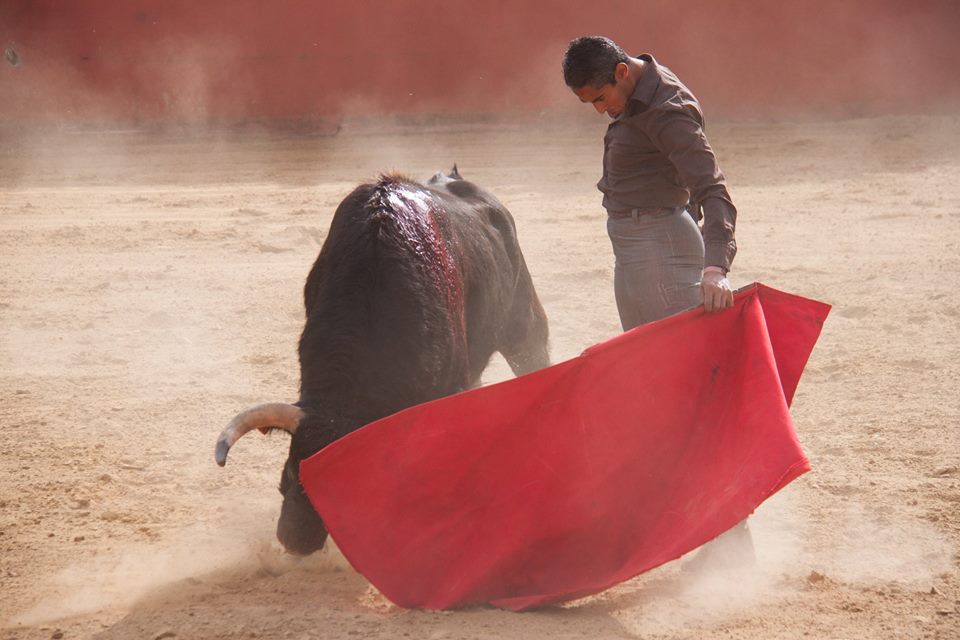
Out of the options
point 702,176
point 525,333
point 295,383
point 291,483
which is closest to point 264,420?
point 291,483

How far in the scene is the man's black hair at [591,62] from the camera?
3439 mm

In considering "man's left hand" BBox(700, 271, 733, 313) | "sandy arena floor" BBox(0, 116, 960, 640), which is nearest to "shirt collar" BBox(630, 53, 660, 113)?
"man's left hand" BBox(700, 271, 733, 313)

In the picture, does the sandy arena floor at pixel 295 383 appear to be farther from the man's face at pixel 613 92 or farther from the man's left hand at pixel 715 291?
the man's face at pixel 613 92

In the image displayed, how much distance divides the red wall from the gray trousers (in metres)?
10.8

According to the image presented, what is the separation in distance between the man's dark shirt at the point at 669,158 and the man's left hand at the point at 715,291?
4 cm

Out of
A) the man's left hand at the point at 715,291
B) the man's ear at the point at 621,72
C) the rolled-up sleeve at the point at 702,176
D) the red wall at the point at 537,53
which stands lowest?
the man's left hand at the point at 715,291

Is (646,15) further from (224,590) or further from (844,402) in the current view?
(224,590)

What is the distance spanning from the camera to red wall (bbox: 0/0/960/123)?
14.2m

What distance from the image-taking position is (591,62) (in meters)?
3.44

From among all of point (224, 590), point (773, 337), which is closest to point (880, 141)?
point (773, 337)

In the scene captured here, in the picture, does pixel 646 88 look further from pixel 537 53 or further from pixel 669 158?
pixel 537 53

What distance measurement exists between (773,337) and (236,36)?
1185cm

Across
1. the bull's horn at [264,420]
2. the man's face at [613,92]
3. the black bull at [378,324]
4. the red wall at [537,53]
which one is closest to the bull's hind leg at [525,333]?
the black bull at [378,324]

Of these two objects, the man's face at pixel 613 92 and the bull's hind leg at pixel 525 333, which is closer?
the man's face at pixel 613 92
